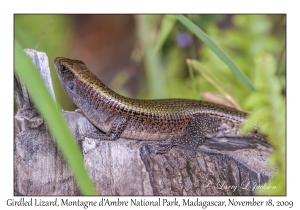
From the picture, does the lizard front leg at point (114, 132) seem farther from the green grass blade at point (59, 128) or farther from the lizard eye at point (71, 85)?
the green grass blade at point (59, 128)

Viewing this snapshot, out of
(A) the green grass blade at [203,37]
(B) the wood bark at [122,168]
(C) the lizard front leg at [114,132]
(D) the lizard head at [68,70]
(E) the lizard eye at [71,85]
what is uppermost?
(A) the green grass blade at [203,37]

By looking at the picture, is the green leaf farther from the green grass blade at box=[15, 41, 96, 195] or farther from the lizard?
the green grass blade at box=[15, 41, 96, 195]

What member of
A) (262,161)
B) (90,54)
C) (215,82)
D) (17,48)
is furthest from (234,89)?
(90,54)

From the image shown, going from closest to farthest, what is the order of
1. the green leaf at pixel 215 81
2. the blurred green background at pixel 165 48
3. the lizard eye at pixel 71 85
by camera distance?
the lizard eye at pixel 71 85 < the green leaf at pixel 215 81 < the blurred green background at pixel 165 48

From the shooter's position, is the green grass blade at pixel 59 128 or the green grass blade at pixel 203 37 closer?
the green grass blade at pixel 59 128

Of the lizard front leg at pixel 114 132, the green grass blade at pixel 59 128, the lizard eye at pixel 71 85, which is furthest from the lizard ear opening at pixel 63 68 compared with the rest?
the green grass blade at pixel 59 128

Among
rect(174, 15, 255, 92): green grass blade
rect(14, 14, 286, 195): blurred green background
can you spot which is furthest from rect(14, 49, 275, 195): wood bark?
rect(174, 15, 255, 92): green grass blade
